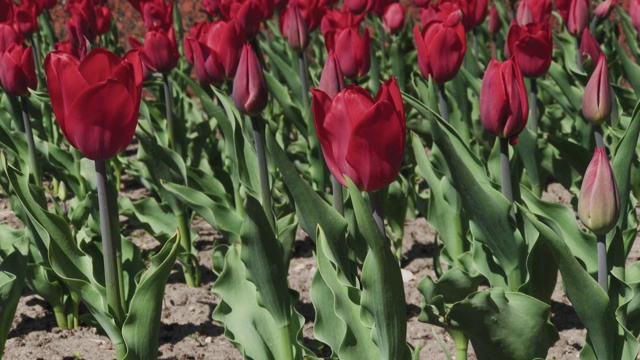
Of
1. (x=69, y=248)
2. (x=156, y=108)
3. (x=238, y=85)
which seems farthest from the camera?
(x=156, y=108)

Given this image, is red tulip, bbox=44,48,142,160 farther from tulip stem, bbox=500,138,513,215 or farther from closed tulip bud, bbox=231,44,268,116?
tulip stem, bbox=500,138,513,215

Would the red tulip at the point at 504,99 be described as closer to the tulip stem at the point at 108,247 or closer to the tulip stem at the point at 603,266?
the tulip stem at the point at 603,266

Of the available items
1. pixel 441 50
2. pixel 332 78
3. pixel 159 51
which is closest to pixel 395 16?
pixel 159 51

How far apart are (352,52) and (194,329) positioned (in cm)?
86

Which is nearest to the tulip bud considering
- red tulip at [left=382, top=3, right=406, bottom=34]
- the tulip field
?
the tulip field

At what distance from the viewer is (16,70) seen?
8.44ft

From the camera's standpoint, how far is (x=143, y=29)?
21.1 ft

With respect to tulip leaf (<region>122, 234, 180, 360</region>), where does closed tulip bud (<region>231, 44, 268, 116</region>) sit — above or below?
above

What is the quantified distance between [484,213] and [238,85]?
618mm

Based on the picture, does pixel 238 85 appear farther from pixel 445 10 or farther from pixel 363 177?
pixel 445 10

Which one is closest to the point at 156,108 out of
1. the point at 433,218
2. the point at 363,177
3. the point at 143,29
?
the point at 433,218

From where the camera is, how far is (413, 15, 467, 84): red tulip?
7.47 ft

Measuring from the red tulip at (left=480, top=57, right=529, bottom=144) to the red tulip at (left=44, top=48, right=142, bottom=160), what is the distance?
2.17ft

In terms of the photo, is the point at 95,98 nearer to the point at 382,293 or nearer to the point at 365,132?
the point at 365,132
